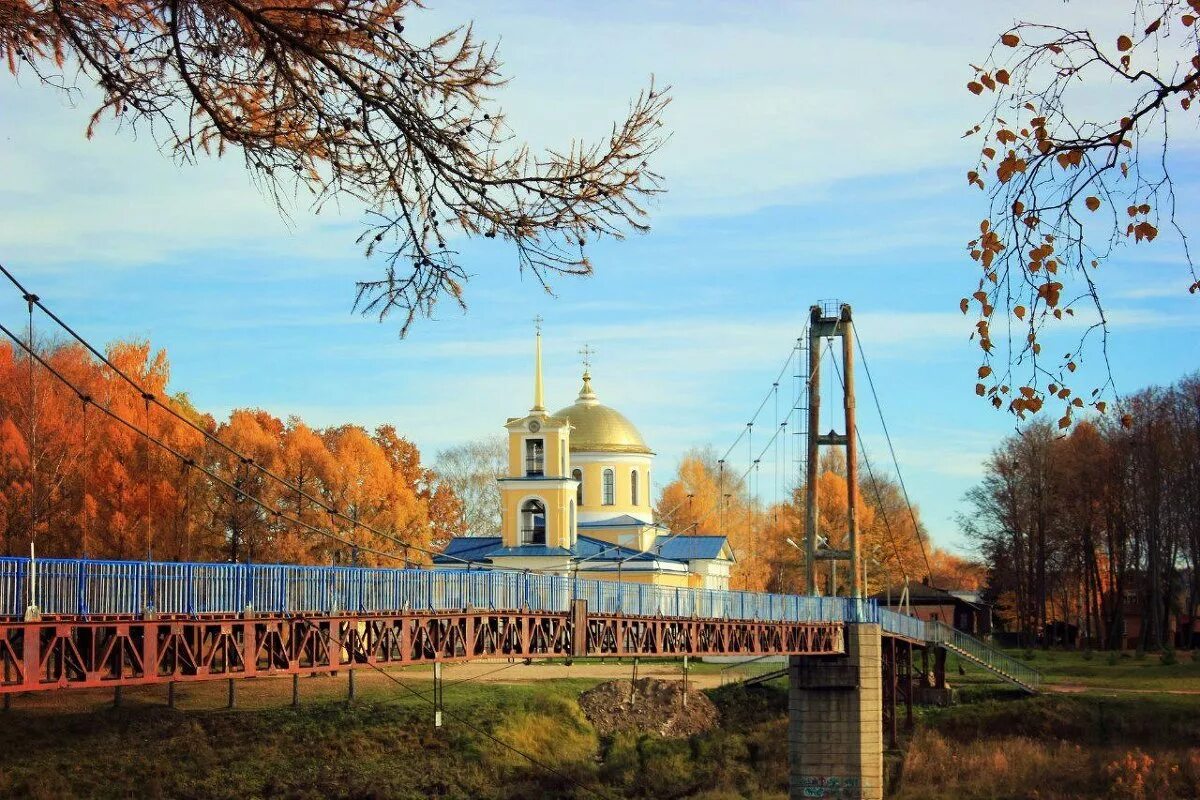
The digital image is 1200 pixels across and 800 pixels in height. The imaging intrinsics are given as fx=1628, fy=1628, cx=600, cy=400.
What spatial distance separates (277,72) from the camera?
45.8ft

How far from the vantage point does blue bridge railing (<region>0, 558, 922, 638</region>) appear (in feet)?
82.3

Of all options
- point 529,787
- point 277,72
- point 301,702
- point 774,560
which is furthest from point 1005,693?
point 277,72

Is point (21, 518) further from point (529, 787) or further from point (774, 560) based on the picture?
point (774, 560)

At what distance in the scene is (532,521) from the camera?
7419cm

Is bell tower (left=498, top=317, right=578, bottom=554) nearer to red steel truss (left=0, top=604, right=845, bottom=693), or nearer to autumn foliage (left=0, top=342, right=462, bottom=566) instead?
autumn foliage (left=0, top=342, right=462, bottom=566)

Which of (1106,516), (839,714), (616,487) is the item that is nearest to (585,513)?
(616,487)

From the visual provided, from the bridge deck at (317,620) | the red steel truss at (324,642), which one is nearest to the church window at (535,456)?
the bridge deck at (317,620)

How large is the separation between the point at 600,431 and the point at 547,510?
8003 mm

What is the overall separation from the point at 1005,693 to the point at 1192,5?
5026cm

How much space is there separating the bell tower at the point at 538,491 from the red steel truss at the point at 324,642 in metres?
27.1

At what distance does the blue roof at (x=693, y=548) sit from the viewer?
78125 millimetres

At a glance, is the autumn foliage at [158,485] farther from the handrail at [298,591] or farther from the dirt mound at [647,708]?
the handrail at [298,591]

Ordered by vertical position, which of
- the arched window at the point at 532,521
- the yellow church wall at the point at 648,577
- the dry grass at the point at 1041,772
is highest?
the arched window at the point at 532,521

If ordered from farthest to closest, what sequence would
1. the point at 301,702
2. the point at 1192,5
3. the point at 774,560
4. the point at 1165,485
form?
the point at 774,560, the point at 1165,485, the point at 301,702, the point at 1192,5
